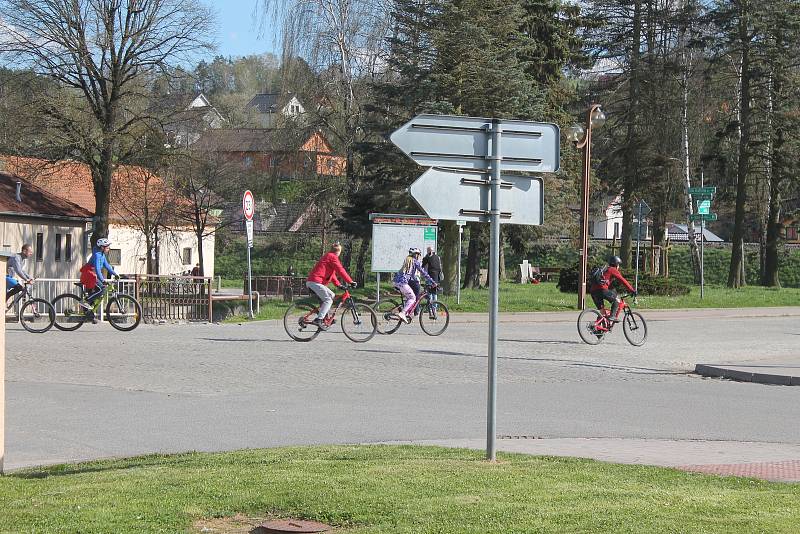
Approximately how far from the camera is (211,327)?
A: 2611 centimetres

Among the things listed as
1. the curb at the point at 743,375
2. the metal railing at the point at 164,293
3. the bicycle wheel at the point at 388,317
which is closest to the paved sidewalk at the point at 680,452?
the curb at the point at 743,375

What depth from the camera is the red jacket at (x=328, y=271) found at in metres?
20.9

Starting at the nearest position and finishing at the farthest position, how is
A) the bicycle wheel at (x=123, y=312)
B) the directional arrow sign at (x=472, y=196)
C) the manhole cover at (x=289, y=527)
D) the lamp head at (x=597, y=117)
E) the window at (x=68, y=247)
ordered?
the manhole cover at (x=289, y=527) → the directional arrow sign at (x=472, y=196) → the bicycle wheel at (x=123, y=312) → the lamp head at (x=597, y=117) → the window at (x=68, y=247)

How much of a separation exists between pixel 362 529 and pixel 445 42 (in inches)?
1312

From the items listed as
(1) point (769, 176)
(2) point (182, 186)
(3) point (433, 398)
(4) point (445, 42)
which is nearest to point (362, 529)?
(3) point (433, 398)

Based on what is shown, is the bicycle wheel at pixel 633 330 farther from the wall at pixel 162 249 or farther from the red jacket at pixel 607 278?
the wall at pixel 162 249

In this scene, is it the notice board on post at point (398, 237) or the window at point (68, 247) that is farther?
the window at point (68, 247)

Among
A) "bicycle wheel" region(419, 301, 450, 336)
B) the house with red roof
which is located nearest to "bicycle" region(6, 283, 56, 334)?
→ "bicycle wheel" region(419, 301, 450, 336)

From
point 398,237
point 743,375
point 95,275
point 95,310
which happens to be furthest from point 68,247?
point 743,375

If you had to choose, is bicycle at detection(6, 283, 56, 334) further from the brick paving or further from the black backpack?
the brick paving

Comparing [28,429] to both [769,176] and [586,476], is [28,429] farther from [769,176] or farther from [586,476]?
[769,176]

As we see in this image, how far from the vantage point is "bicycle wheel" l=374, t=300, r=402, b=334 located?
76.3 feet

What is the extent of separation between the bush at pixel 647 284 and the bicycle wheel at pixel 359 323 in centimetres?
2025

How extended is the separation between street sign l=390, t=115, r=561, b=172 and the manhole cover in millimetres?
2849
